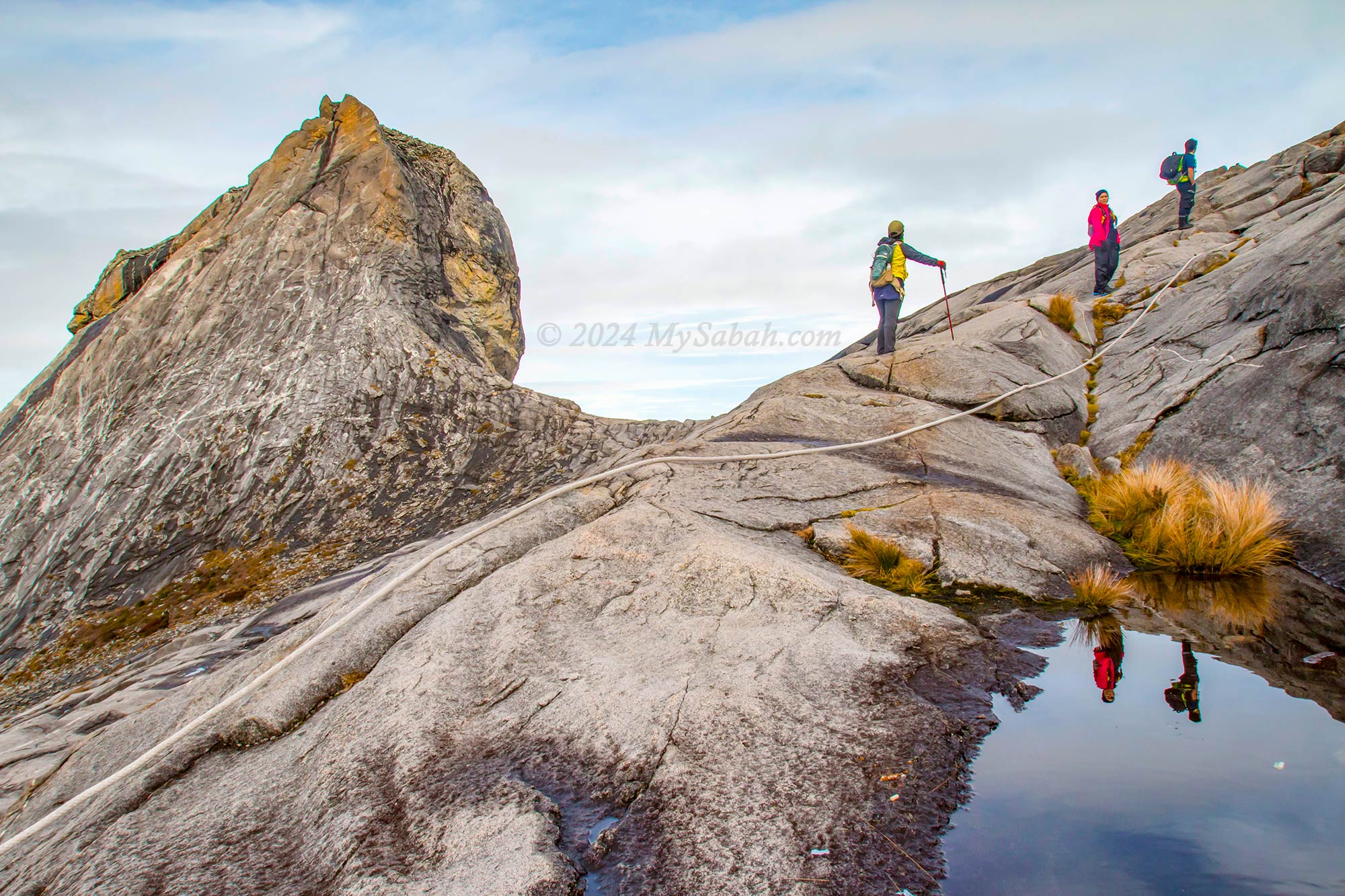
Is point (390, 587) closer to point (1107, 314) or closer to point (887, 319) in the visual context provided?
point (887, 319)

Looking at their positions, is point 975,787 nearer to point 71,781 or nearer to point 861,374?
point 71,781

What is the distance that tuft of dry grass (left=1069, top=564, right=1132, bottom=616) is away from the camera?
22.3ft

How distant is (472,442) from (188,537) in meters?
4.97

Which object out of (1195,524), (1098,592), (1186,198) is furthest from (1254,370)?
(1186,198)

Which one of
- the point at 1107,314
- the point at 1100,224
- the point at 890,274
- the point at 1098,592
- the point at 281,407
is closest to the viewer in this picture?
the point at 1098,592

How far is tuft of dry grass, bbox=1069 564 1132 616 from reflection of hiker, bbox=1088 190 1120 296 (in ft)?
47.4

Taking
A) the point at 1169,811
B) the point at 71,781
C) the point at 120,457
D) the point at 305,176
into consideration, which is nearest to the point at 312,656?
the point at 71,781

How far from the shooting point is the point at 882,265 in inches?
575

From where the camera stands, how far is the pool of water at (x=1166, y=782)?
11.1ft

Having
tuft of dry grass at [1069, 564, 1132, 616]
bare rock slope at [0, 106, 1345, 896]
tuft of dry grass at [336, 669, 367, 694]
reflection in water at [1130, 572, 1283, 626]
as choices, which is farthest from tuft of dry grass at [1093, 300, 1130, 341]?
tuft of dry grass at [336, 669, 367, 694]

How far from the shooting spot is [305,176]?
1686 centimetres

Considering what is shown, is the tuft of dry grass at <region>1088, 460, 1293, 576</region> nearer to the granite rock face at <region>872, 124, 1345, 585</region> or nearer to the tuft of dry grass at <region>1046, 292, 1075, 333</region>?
the granite rock face at <region>872, 124, 1345, 585</region>

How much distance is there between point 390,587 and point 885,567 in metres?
4.68

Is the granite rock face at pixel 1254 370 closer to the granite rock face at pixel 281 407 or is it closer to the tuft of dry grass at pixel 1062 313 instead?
the tuft of dry grass at pixel 1062 313
